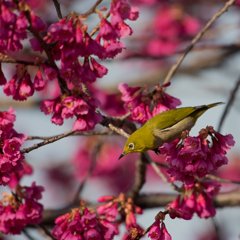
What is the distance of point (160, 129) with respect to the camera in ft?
13.0

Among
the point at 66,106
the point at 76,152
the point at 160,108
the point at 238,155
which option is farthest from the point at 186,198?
the point at 238,155

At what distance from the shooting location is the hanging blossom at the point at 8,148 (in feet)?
9.38

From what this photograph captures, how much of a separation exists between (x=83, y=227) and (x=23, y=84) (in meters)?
1.29

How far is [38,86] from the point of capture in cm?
297

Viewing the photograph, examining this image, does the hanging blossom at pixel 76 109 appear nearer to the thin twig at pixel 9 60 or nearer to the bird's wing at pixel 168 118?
the thin twig at pixel 9 60

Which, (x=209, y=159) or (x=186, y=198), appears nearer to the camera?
(x=209, y=159)

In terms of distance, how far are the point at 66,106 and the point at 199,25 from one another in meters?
5.95

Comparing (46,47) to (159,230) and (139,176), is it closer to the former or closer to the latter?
(159,230)

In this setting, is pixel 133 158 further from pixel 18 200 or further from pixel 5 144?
pixel 5 144

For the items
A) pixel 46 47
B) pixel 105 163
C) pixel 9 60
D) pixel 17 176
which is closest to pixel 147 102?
pixel 46 47

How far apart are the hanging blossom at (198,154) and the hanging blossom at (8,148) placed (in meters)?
1.17

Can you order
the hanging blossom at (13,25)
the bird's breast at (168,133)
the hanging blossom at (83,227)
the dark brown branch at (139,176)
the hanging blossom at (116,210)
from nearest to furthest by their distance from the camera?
the hanging blossom at (13,25) < the hanging blossom at (83,227) < the hanging blossom at (116,210) < the bird's breast at (168,133) < the dark brown branch at (139,176)

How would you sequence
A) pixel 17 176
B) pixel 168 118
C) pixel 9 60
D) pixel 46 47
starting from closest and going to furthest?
pixel 46 47 < pixel 9 60 < pixel 168 118 < pixel 17 176

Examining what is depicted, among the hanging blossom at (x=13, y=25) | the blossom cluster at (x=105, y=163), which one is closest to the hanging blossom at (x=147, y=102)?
the hanging blossom at (x=13, y=25)
